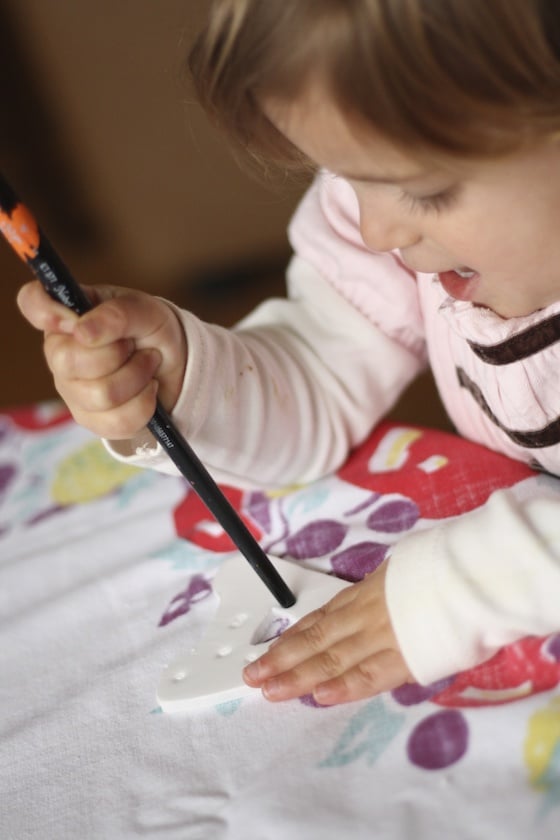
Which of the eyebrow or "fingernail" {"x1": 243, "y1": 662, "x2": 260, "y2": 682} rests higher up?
the eyebrow

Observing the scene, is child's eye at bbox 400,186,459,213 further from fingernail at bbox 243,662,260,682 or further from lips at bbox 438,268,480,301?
fingernail at bbox 243,662,260,682

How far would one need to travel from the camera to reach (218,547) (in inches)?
21.5

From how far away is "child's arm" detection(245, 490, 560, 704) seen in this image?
388 mm

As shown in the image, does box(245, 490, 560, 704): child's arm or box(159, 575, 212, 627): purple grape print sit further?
box(159, 575, 212, 627): purple grape print

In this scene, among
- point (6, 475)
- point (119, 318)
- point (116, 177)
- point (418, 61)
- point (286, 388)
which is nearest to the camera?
point (418, 61)

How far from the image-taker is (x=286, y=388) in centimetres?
59

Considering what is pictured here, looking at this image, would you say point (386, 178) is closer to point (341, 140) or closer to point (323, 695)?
point (341, 140)

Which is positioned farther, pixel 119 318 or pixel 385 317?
pixel 385 317

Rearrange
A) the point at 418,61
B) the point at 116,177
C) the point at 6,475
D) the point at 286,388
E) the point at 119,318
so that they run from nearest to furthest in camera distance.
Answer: the point at 418,61
the point at 119,318
the point at 286,388
the point at 6,475
the point at 116,177

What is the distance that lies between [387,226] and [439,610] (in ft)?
0.56

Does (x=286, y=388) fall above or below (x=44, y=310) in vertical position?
below

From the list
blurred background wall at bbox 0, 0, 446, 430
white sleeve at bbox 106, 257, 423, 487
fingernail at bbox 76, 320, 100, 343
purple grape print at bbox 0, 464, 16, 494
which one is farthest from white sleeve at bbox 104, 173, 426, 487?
blurred background wall at bbox 0, 0, 446, 430

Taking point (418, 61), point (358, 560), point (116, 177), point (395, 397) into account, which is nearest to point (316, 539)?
point (358, 560)

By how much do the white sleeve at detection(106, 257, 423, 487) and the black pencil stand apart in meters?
0.04
